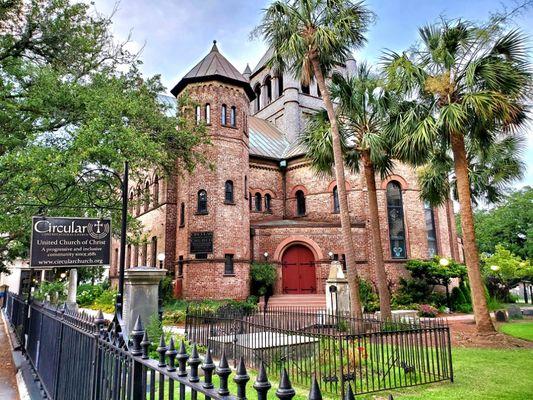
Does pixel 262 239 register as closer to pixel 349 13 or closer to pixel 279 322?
pixel 279 322

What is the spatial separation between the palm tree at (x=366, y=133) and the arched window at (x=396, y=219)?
9.72m

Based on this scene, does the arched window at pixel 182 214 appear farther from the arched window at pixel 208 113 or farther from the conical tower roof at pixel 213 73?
the conical tower roof at pixel 213 73

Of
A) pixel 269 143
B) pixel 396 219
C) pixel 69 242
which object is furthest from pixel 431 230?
pixel 69 242

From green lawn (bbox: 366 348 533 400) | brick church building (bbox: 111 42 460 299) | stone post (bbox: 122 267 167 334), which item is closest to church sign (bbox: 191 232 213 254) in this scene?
brick church building (bbox: 111 42 460 299)

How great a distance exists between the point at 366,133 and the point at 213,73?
11.6 meters

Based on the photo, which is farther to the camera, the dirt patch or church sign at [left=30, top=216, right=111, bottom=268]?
the dirt patch

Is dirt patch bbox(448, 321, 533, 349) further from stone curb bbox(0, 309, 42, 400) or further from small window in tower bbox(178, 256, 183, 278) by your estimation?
small window in tower bbox(178, 256, 183, 278)

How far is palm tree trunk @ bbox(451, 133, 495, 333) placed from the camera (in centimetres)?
1199

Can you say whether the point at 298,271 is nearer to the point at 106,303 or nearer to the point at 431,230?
the point at 431,230

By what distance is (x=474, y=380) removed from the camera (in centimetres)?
808

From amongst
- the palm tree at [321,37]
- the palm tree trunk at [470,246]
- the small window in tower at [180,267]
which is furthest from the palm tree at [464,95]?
the small window in tower at [180,267]

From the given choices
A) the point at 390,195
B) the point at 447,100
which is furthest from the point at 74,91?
the point at 390,195

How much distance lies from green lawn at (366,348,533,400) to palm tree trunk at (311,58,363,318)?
11.6 feet

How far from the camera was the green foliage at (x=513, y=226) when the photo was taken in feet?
136
